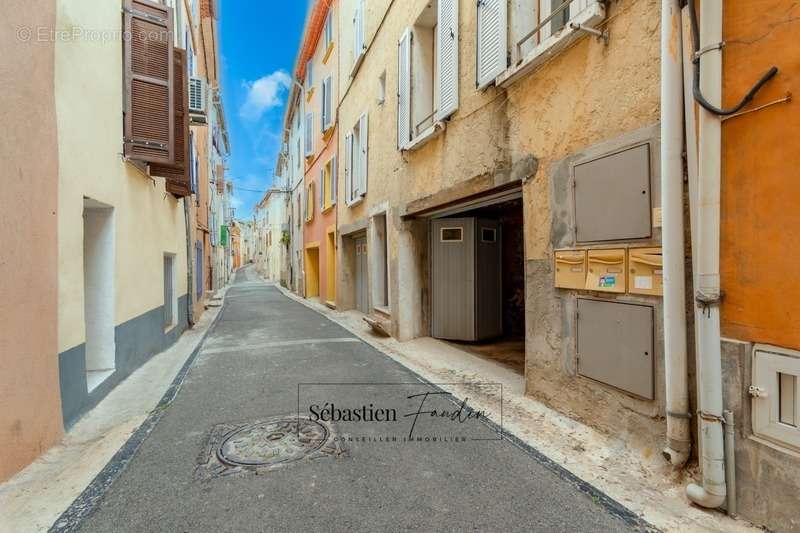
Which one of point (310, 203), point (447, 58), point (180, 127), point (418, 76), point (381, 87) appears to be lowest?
point (180, 127)

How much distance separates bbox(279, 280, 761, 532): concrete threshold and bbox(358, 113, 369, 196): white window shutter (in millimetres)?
5029

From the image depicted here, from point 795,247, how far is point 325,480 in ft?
9.60

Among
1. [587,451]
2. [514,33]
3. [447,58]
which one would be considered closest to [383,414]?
[587,451]

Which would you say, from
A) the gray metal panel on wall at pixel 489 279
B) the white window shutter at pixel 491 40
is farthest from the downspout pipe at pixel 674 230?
the gray metal panel on wall at pixel 489 279

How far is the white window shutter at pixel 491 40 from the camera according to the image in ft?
13.9

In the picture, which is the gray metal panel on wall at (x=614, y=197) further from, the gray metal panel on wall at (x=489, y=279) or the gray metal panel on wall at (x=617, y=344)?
the gray metal panel on wall at (x=489, y=279)

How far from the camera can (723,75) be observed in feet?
7.30

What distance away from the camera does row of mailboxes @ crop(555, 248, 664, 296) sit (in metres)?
2.75

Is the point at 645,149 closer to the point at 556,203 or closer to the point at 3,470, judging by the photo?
the point at 556,203

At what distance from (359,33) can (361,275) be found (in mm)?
6147

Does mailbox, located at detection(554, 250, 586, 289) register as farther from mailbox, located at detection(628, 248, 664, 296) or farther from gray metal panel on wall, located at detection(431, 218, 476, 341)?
gray metal panel on wall, located at detection(431, 218, 476, 341)

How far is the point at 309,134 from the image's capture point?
53.1 feet

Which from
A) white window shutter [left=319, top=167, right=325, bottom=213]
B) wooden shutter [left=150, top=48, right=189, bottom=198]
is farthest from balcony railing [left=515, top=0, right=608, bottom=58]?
white window shutter [left=319, top=167, right=325, bottom=213]

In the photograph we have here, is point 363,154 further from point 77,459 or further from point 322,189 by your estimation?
point 77,459
